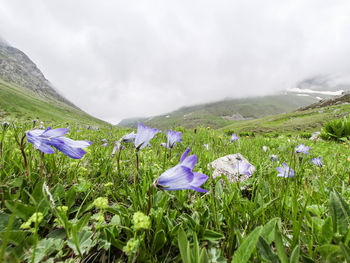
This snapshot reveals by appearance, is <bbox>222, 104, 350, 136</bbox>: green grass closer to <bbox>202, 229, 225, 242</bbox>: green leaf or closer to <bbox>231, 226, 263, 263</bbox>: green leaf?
<bbox>202, 229, 225, 242</bbox>: green leaf

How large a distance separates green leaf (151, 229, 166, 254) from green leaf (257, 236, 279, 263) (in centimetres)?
58

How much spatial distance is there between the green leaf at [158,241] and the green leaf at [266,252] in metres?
0.58

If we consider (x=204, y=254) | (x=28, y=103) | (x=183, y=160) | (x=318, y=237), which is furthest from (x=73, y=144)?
(x=28, y=103)

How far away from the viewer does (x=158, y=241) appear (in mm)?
1171

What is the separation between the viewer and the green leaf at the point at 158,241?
1147 mm

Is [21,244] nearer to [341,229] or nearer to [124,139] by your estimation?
[124,139]

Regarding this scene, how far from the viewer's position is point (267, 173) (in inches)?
94.9

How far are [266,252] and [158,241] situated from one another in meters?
0.65

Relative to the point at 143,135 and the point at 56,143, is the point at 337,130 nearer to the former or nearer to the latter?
the point at 143,135

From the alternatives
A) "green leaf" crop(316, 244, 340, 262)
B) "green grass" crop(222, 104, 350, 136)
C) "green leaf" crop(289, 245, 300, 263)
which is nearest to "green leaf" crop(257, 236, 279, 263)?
"green leaf" crop(289, 245, 300, 263)

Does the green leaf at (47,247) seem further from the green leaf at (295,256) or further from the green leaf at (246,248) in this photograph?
the green leaf at (295,256)

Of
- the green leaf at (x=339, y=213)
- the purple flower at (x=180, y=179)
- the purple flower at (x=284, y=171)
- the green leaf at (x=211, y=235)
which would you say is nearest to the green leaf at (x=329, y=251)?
the green leaf at (x=339, y=213)

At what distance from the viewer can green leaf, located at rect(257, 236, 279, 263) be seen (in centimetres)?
102

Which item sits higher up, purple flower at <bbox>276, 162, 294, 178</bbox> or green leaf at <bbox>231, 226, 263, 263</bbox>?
purple flower at <bbox>276, 162, 294, 178</bbox>
